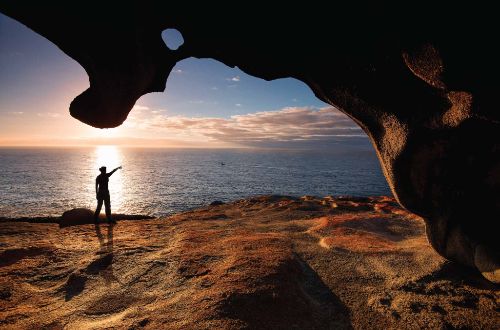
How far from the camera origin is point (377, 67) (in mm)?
6117

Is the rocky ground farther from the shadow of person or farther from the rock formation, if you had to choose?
the rock formation

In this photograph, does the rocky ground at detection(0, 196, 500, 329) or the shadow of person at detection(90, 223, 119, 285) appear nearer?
the rocky ground at detection(0, 196, 500, 329)

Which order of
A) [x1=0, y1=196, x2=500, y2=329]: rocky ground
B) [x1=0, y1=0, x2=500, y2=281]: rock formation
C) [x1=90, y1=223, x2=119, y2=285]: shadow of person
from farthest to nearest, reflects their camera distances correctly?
[x1=90, y1=223, x2=119, y2=285]: shadow of person < [x1=0, y1=196, x2=500, y2=329]: rocky ground < [x1=0, y1=0, x2=500, y2=281]: rock formation

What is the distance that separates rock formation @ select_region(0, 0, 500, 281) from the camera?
162 inches

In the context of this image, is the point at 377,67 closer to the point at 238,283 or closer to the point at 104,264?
the point at 238,283

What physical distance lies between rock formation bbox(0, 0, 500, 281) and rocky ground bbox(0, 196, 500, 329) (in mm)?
1257

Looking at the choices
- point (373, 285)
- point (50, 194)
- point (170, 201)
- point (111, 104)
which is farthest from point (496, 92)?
point (50, 194)

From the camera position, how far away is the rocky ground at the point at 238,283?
484 cm

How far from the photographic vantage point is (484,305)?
514 cm

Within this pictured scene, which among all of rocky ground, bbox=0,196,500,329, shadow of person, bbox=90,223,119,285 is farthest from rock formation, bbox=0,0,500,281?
shadow of person, bbox=90,223,119,285

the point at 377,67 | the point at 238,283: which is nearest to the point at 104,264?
the point at 238,283

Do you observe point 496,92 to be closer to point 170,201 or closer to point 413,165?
point 413,165

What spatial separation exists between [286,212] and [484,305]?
10630 mm

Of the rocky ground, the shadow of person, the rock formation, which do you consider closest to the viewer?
the rock formation
